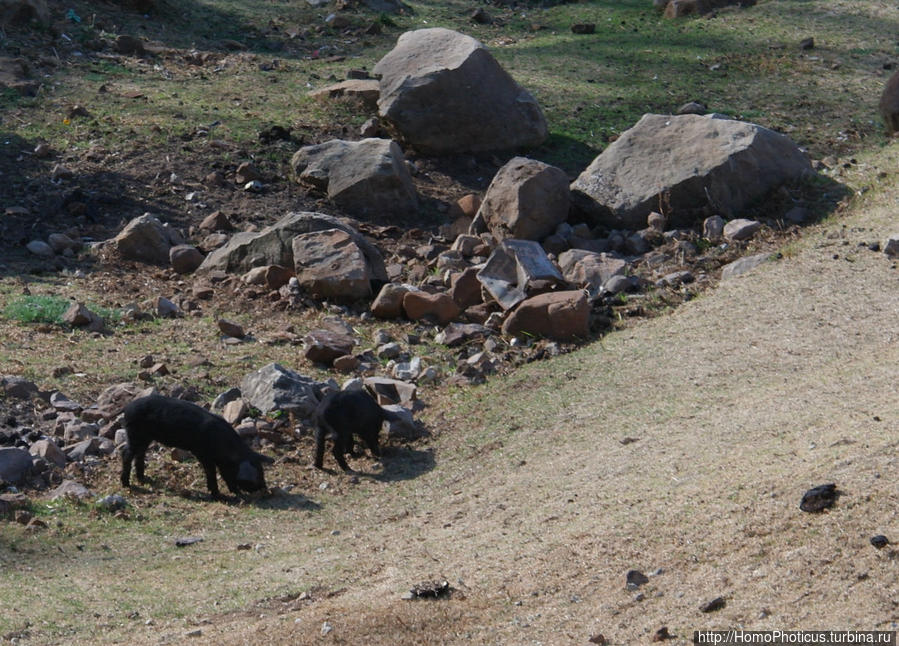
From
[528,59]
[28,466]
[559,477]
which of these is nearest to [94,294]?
[28,466]

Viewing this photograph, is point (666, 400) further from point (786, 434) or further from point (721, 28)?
point (721, 28)

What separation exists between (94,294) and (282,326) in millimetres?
1871

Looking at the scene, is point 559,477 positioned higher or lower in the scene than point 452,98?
lower

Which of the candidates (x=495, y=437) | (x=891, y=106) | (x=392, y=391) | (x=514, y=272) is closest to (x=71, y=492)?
(x=392, y=391)

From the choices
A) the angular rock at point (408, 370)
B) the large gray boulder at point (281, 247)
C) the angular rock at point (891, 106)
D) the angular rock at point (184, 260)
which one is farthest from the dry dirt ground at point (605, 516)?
the angular rock at point (891, 106)

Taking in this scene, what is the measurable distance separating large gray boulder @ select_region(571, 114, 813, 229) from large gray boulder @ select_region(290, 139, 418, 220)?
188cm

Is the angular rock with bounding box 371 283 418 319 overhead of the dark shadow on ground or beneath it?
overhead

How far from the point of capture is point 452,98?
12.7 m

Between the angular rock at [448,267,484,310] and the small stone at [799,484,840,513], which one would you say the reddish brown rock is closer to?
the angular rock at [448,267,484,310]

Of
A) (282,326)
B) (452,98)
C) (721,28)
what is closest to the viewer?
(282,326)

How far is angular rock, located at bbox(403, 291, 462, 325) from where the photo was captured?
9.41 m

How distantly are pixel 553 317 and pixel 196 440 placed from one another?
3291 millimetres

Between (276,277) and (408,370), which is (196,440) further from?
(276,277)

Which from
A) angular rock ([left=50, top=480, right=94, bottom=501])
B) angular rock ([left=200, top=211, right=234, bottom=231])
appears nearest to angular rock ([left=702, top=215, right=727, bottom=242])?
angular rock ([left=200, top=211, right=234, bottom=231])
